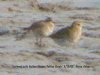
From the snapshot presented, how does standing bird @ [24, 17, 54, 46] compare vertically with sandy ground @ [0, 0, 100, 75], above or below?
above

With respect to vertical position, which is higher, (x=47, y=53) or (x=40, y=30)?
(x=40, y=30)

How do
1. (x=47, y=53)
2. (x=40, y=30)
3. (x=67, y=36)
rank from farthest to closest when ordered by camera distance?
(x=40, y=30) < (x=67, y=36) < (x=47, y=53)

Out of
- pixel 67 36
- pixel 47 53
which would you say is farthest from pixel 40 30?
pixel 47 53

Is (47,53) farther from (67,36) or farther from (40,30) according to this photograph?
(40,30)

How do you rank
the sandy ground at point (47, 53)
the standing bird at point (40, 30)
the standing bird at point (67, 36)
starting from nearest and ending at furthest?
the sandy ground at point (47, 53)
the standing bird at point (67, 36)
the standing bird at point (40, 30)

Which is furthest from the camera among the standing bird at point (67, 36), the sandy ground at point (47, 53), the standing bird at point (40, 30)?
the standing bird at point (40, 30)

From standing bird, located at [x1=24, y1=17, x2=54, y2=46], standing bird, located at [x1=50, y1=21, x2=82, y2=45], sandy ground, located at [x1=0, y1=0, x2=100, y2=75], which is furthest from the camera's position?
standing bird, located at [x1=24, y1=17, x2=54, y2=46]

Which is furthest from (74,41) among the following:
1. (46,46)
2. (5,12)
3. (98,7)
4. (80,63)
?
(98,7)

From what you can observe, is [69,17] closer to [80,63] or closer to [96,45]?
[96,45]
